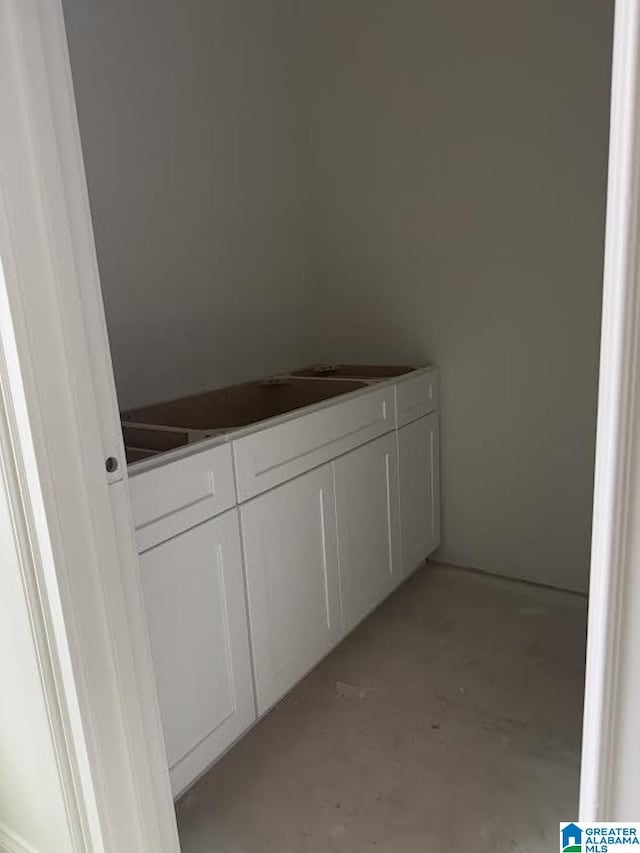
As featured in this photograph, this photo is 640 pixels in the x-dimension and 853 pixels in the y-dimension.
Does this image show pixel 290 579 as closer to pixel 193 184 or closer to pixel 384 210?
pixel 193 184

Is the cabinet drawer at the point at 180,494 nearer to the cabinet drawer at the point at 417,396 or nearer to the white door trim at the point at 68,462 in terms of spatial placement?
the white door trim at the point at 68,462

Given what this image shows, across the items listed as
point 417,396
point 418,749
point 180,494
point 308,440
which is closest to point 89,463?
point 180,494

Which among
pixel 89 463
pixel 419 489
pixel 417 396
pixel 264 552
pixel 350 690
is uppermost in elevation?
pixel 89 463

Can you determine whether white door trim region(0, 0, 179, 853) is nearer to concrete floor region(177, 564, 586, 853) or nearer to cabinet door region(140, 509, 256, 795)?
cabinet door region(140, 509, 256, 795)

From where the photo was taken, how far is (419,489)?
2.55m

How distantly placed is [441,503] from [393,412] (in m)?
0.62

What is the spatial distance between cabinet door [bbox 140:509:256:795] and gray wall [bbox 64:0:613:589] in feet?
2.41

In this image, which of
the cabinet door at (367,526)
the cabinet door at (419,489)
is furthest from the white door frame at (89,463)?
the cabinet door at (419,489)

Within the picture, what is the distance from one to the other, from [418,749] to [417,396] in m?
1.23

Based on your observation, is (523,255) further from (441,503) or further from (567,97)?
(441,503)

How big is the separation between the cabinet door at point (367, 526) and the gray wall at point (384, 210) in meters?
0.47

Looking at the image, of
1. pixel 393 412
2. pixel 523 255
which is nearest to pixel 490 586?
pixel 393 412

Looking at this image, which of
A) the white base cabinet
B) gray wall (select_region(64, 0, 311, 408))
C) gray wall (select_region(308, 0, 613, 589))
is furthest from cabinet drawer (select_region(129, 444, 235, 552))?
gray wall (select_region(308, 0, 613, 589))

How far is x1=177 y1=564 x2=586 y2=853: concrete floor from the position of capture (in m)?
1.52
